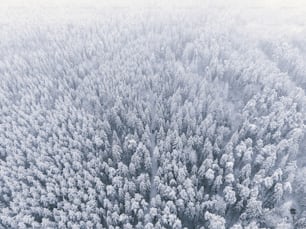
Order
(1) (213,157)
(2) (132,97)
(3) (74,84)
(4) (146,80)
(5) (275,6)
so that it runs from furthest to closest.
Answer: (5) (275,6) → (3) (74,84) → (4) (146,80) → (2) (132,97) → (1) (213,157)

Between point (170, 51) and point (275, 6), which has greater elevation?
point (275, 6)

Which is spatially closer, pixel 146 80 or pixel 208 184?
pixel 208 184

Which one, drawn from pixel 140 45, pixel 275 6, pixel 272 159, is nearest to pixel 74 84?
pixel 140 45

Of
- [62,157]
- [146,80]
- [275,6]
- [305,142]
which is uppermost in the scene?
[275,6]

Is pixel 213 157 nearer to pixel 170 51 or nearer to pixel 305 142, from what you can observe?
pixel 305 142

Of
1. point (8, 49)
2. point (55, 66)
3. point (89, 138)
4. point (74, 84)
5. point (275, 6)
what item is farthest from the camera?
point (275, 6)

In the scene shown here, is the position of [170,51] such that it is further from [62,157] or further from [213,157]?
[62,157]

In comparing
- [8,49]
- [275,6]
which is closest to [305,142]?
[275,6]
